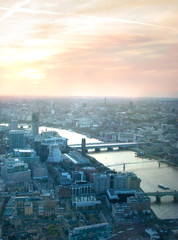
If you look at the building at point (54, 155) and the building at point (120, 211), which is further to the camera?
the building at point (54, 155)

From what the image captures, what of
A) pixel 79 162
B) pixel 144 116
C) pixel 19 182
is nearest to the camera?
pixel 19 182

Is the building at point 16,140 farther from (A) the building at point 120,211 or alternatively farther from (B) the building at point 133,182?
(A) the building at point 120,211

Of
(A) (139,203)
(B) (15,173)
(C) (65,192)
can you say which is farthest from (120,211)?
(B) (15,173)

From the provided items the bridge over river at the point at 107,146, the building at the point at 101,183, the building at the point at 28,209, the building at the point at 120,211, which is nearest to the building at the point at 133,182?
the building at the point at 101,183

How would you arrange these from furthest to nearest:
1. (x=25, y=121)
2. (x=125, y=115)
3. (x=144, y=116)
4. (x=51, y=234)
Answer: (x=25, y=121) → (x=125, y=115) → (x=144, y=116) → (x=51, y=234)

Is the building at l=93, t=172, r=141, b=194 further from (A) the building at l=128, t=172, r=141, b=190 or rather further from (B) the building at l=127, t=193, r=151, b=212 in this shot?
(B) the building at l=127, t=193, r=151, b=212

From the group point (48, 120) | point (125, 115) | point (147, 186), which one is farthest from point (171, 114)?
point (48, 120)

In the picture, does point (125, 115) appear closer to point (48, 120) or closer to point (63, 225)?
point (48, 120)

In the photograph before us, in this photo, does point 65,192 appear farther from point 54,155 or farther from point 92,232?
point 54,155
